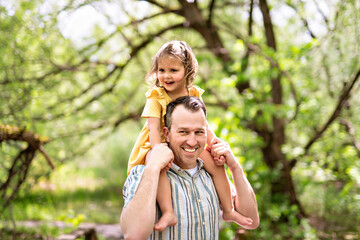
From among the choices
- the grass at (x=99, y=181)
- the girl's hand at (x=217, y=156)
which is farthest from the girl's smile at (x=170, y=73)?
the grass at (x=99, y=181)

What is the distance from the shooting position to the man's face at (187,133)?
165 centimetres

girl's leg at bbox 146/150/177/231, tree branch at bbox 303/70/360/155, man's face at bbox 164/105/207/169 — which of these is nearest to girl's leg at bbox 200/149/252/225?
man's face at bbox 164/105/207/169

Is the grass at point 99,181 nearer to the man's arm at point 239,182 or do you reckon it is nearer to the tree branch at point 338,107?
the tree branch at point 338,107

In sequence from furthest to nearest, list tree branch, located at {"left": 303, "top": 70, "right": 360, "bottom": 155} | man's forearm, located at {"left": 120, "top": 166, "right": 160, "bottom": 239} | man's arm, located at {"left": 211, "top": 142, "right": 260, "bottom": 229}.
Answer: tree branch, located at {"left": 303, "top": 70, "right": 360, "bottom": 155} → man's arm, located at {"left": 211, "top": 142, "right": 260, "bottom": 229} → man's forearm, located at {"left": 120, "top": 166, "right": 160, "bottom": 239}

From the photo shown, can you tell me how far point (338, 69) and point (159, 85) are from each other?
301 centimetres

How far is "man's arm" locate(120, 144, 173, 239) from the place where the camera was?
1.47 m

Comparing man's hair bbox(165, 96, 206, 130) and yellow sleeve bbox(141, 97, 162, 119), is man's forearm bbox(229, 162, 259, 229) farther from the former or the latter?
yellow sleeve bbox(141, 97, 162, 119)

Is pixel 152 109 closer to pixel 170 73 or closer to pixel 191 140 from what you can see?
pixel 170 73

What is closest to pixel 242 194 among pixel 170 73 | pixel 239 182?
pixel 239 182

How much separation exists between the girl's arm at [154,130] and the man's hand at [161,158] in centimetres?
16

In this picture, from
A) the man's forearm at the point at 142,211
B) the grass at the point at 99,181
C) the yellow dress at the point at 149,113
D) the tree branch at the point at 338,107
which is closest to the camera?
the man's forearm at the point at 142,211

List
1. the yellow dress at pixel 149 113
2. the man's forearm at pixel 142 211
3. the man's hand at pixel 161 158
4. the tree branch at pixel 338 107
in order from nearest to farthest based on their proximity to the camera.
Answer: the man's forearm at pixel 142 211 → the man's hand at pixel 161 158 → the yellow dress at pixel 149 113 → the tree branch at pixel 338 107

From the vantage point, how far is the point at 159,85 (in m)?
2.02

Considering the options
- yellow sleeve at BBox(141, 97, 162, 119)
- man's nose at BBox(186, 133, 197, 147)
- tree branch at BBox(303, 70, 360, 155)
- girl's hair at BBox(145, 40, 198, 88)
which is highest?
tree branch at BBox(303, 70, 360, 155)
